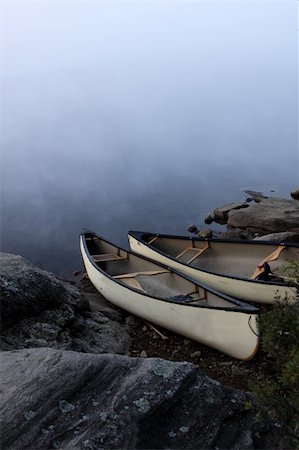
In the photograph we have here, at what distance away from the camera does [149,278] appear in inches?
426

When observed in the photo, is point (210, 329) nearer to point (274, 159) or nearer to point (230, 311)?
point (230, 311)

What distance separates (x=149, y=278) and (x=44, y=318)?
3304mm

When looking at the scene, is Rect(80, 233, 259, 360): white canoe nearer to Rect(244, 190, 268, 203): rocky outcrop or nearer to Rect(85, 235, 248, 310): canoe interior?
Rect(85, 235, 248, 310): canoe interior

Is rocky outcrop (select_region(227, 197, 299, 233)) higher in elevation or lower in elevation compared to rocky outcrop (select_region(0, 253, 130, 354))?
lower

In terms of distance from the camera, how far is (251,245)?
1162 cm

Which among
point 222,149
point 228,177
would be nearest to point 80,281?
point 228,177

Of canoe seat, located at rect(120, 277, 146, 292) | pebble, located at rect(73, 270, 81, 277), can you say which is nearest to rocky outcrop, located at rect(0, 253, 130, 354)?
canoe seat, located at rect(120, 277, 146, 292)

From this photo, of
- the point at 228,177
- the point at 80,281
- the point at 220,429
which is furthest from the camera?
the point at 228,177

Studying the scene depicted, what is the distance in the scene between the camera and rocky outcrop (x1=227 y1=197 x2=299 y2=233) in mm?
16188

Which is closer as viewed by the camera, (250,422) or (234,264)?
(250,422)

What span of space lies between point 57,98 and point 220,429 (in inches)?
2475

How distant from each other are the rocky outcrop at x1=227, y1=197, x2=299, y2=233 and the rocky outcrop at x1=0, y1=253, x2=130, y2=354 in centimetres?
853

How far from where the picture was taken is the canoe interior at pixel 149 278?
29.8 ft

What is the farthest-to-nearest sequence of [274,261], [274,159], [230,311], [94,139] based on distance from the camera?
[94,139]
[274,159]
[274,261]
[230,311]
